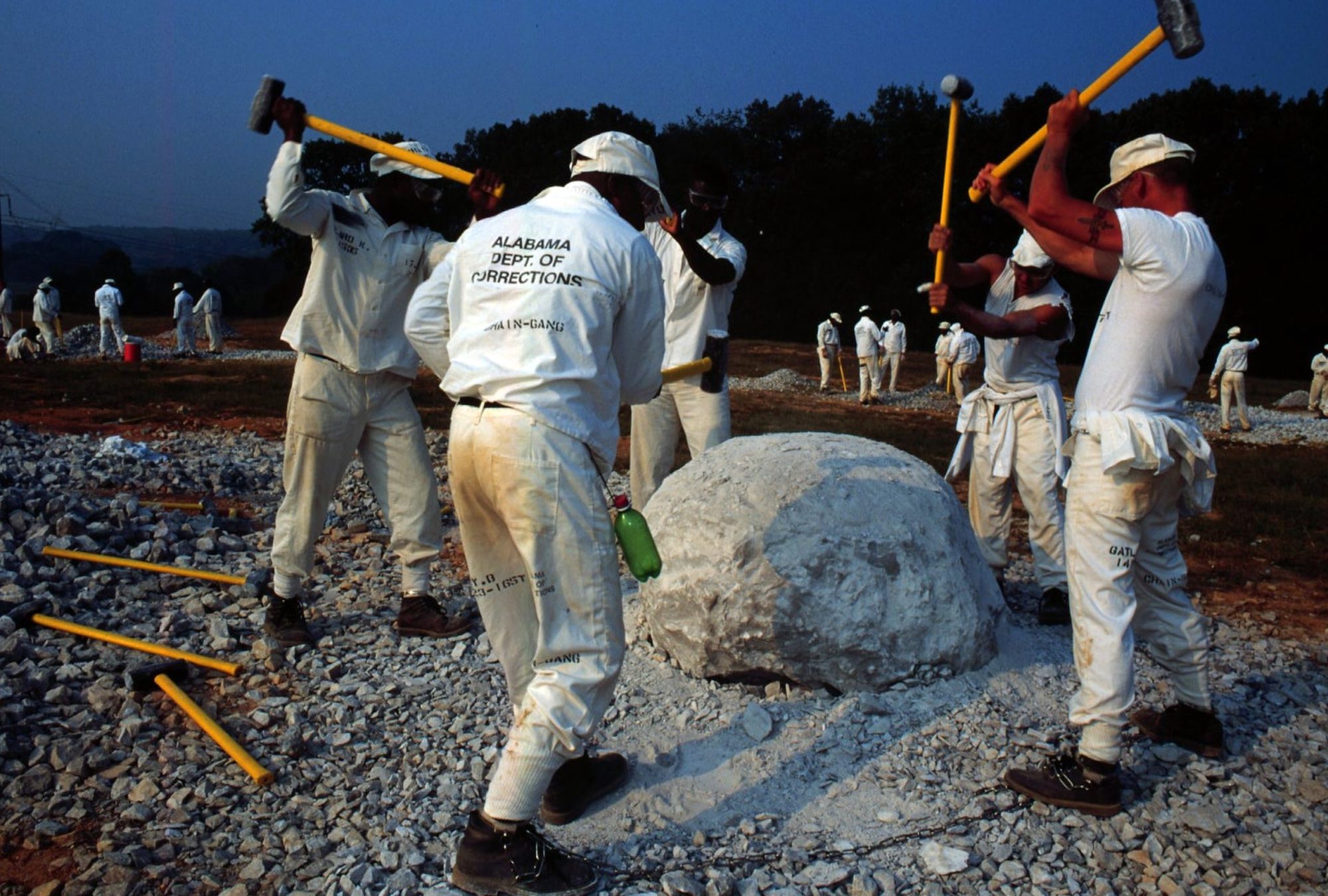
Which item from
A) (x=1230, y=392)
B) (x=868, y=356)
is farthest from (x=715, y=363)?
(x=1230, y=392)

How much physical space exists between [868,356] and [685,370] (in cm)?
2028

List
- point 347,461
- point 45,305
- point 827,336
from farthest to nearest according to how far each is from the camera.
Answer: point 45,305 < point 827,336 < point 347,461

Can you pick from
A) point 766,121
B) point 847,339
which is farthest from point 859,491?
point 766,121

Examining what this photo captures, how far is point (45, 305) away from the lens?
27.4 metres

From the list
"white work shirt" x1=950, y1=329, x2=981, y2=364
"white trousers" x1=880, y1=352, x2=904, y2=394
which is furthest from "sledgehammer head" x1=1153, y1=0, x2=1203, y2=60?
"white trousers" x1=880, y1=352, x2=904, y2=394

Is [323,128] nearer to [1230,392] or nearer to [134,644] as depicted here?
[134,644]

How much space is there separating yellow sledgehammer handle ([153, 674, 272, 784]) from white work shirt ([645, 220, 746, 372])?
10.6 feet

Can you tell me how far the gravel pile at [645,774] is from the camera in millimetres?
3449

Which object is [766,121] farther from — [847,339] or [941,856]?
[941,856]

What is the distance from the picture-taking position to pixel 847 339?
4528 cm

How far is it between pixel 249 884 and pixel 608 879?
3.98ft

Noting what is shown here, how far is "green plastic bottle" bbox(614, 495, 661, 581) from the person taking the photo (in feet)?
10.7

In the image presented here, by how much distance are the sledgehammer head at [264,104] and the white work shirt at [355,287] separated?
254 millimetres

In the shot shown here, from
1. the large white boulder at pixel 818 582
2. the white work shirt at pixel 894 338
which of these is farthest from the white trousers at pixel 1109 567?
the white work shirt at pixel 894 338
